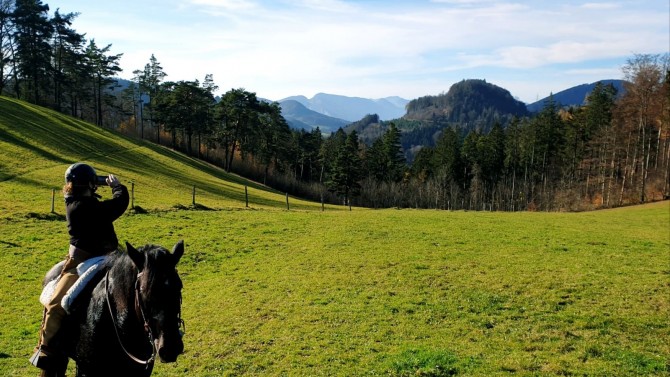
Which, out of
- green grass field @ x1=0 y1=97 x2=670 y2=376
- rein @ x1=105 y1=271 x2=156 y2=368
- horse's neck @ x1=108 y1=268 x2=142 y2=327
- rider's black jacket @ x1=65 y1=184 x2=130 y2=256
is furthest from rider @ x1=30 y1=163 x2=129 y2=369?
green grass field @ x1=0 y1=97 x2=670 y2=376

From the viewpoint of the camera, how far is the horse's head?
435 centimetres

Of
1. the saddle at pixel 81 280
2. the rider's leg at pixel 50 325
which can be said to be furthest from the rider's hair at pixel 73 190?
the rider's leg at pixel 50 325

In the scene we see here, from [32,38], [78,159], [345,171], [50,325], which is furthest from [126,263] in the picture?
[32,38]

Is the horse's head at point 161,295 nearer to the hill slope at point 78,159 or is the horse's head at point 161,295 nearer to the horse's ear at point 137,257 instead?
the horse's ear at point 137,257

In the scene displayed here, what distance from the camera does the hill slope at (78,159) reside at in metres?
34.2

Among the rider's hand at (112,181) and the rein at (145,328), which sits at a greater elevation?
the rider's hand at (112,181)

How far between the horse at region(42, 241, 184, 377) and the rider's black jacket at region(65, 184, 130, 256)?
23.1 inches

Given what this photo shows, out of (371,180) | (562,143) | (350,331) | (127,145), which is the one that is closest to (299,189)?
(371,180)

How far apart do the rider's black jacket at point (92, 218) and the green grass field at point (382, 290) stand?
5032 millimetres

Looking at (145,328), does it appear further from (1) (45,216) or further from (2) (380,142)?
(2) (380,142)

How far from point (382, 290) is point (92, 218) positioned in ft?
41.0

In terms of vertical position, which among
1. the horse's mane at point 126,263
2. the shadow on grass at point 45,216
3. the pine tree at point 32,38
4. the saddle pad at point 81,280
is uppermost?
the pine tree at point 32,38

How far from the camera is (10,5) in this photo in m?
71.3

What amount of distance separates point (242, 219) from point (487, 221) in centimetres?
2031
